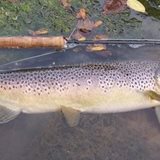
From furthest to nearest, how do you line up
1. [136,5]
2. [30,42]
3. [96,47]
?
1. [136,5]
2. [96,47]
3. [30,42]

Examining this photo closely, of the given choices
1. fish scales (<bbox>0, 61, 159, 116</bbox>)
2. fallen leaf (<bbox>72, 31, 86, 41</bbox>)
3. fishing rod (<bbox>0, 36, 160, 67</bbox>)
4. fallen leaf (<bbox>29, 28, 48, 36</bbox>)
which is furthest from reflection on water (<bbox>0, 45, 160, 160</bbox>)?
fallen leaf (<bbox>72, 31, 86, 41</bbox>)

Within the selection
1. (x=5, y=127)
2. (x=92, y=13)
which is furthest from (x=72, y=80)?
(x=92, y=13)

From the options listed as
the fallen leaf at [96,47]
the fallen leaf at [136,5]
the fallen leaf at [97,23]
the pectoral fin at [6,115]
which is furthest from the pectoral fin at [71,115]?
the fallen leaf at [136,5]

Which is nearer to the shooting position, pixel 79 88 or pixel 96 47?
pixel 79 88

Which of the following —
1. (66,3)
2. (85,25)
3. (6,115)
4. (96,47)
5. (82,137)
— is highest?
(66,3)

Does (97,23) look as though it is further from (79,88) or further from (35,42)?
(79,88)

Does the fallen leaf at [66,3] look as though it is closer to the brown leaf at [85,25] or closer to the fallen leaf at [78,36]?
the brown leaf at [85,25]

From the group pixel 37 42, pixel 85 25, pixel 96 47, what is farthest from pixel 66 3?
pixel 37 42
